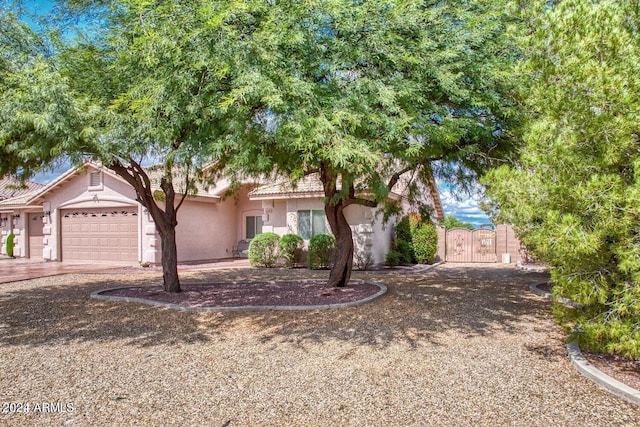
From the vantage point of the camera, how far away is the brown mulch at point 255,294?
31.0 feet

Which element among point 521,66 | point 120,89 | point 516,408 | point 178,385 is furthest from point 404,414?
point 120,89

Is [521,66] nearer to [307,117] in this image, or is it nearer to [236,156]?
[307,117]

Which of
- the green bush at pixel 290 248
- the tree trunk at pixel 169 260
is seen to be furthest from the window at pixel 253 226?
the tree trunk at pixel 169 260

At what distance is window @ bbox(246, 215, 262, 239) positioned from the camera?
869 inches

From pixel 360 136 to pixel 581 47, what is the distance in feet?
10.4

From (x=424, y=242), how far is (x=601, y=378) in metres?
14.5

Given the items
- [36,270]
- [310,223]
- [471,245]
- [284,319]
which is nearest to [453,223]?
[471,245]

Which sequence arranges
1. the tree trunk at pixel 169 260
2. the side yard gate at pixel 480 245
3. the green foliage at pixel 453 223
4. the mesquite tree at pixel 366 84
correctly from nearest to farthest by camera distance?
the mesquite tree at pixel 366 84, the tree trunk at pixel 169 260, the side yard gate at pixel 480 245, the green foliage at pixel 453 223

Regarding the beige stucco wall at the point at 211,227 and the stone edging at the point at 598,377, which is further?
the beige stucco wall at the point at 211,227

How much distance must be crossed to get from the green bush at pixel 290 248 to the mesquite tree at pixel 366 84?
8.18 metres

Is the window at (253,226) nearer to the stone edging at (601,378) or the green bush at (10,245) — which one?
the green bush at (10,245)

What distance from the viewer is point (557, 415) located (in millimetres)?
4094

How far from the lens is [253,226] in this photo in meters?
22.2

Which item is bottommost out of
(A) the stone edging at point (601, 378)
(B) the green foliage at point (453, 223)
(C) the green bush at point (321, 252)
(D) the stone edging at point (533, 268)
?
(D) the stone edging at point (533, 268)
